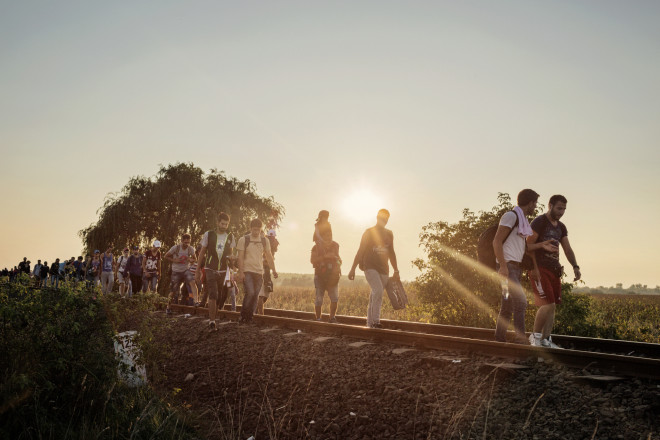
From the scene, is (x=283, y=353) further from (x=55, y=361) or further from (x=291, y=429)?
(x=55, y=361)

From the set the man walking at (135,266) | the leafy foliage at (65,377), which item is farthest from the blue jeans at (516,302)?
the man walking at (135,266)

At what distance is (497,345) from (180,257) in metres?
10.1

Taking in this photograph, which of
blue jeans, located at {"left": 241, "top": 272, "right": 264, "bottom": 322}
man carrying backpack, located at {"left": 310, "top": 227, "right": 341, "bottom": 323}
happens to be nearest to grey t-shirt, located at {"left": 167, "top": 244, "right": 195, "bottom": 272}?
blue jeans, located at {"left": 241, "top": 272, "right": 264, "bottom": 322}

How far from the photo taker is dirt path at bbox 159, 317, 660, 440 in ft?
14.4

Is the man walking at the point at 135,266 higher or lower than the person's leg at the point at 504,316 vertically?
higher

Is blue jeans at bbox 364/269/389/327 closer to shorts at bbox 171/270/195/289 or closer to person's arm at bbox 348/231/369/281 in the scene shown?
person's arm at bbox 348/231/369/281

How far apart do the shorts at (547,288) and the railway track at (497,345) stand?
0.95 metres

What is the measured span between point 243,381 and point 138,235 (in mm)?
25432

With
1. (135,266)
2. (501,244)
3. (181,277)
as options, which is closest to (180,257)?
(181,277)

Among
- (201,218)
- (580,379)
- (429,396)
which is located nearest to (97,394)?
(429,396)

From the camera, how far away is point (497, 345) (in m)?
6.42

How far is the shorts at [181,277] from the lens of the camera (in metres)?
14.7

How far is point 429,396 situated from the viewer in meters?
5.21

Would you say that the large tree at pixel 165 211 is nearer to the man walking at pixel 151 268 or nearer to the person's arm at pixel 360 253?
Result: the man walking at pixel 151 268
